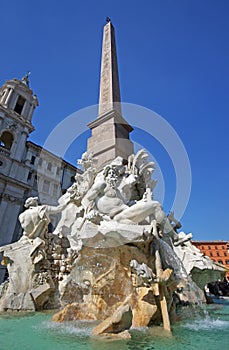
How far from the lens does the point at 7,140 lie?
925 inches

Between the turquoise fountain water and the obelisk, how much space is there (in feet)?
13.8

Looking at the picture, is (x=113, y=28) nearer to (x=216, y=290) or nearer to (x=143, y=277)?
(x=143, y=277)

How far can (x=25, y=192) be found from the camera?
22000 mm

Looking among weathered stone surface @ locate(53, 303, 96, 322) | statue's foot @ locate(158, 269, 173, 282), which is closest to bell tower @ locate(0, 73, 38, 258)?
weathered stone surface @ locate(53, 303, 96, 322)

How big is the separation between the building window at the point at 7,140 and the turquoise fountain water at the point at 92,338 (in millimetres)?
23104

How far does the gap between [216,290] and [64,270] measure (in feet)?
46.3

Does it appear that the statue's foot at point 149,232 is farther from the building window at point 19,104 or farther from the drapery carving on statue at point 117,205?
the building window at point 19,104

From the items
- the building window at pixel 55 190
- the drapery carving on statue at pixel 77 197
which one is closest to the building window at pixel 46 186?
the building window at pixel 55 190

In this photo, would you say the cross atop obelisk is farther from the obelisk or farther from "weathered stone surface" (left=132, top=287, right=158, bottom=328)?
"weathered stone surface" (left=132, top=287, right=158, bottom=328)

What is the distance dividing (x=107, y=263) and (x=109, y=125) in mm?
4714

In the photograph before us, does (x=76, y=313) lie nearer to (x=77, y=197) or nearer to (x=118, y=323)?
(x=118, y=323)

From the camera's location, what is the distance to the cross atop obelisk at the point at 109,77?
8227 mm

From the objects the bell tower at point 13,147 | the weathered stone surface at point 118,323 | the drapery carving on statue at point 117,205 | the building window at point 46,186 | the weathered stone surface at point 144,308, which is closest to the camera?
the weathered stone surface at point 118,323

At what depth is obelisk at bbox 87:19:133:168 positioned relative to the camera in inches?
257
